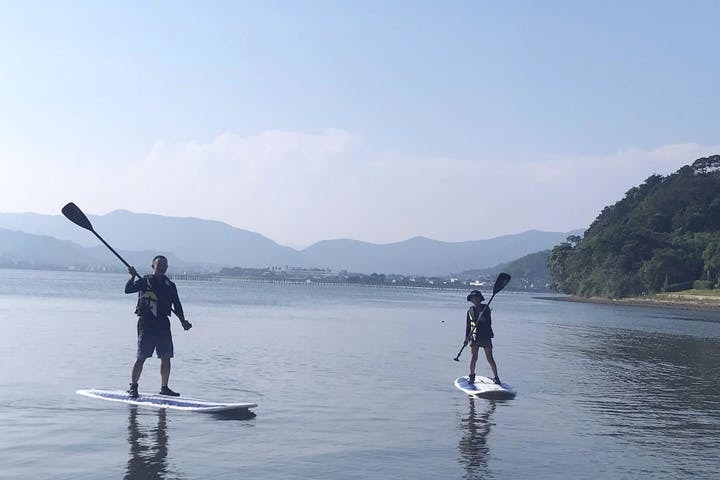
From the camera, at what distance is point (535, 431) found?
12.8 m

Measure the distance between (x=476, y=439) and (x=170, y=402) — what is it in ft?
16.5

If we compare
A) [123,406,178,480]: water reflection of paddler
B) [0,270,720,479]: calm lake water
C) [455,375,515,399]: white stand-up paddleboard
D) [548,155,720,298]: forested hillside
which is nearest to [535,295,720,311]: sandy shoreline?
[548,155,720,298]: forested hillside

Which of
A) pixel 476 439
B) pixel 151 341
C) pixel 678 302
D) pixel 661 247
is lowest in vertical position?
pixel 678 302

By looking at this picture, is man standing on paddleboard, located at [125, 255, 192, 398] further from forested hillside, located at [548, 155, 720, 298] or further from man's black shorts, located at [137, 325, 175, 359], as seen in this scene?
forested hillside, located at [548, 155, 720, 298]

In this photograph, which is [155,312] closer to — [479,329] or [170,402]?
[170,402]

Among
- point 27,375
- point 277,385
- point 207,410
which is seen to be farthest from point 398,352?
point 207,410

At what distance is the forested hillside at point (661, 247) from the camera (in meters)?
133

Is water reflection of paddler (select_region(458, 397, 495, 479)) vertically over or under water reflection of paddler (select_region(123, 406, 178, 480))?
under

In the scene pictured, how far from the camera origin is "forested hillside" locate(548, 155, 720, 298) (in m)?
133

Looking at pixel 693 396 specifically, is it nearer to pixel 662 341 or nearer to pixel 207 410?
pixel 207 410

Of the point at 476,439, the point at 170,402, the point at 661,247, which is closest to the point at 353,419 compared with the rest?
the point at 476,439

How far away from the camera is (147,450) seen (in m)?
10.4

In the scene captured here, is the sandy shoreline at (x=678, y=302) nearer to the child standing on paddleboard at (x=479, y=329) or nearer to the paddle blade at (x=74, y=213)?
the child standing on paddleboard at (x=479, y=329)

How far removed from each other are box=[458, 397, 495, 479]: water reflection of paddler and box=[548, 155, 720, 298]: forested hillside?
115465 millimetres
